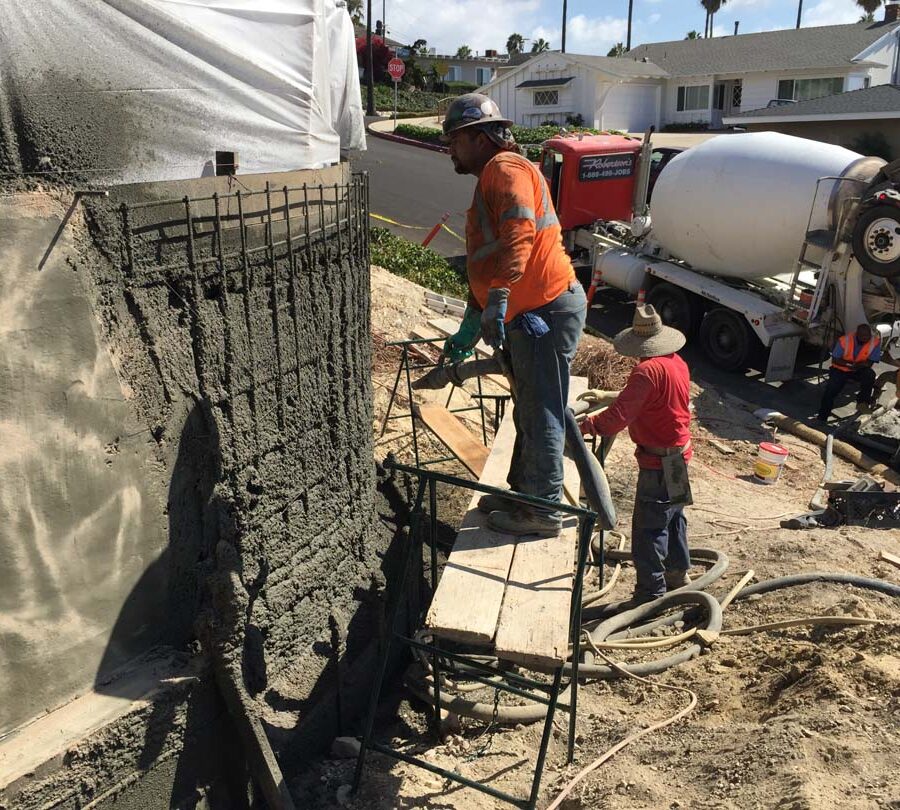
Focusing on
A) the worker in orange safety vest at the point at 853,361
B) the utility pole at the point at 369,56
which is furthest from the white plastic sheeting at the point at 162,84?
the utility pole at the point at 369,56

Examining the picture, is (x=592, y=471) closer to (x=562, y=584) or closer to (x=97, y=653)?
(x=562, y=584)

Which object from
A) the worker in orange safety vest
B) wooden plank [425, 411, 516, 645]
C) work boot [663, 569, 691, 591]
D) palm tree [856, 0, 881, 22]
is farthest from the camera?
palm tree [856, 0, 881, 22]

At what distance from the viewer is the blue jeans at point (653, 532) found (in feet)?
18.3

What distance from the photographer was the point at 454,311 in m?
11.9

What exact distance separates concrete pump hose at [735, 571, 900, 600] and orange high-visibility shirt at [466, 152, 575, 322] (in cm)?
284

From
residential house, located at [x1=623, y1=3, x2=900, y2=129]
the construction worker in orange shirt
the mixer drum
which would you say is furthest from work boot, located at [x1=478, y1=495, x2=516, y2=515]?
residential house, located at [x1=623, y1=3, x2=900, y2=129]

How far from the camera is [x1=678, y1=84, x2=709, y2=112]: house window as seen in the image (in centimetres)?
4056

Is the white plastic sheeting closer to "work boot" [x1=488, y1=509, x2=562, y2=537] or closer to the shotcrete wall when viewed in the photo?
the shotcrete wall

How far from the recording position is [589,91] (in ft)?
129

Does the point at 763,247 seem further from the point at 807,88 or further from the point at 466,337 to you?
the point at 807,88

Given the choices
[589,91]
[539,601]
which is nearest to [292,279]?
[539,601]

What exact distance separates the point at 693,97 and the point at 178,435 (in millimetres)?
42399

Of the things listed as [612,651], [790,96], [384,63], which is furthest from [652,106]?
[612,651]

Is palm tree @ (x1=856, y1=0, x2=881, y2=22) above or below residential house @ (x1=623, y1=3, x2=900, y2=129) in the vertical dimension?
above
